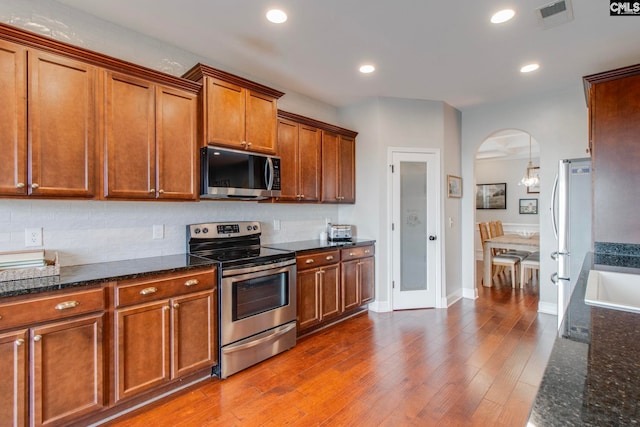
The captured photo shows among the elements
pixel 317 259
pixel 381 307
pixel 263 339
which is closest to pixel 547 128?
pixel 381 307

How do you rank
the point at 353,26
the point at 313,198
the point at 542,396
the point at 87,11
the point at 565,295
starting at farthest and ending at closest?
the point at 313,198, the point at 565,295, the point at 353,26, the point at 87,11, the point at 542,396

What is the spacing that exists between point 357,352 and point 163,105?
2.66 m

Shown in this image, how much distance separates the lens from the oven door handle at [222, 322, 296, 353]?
2.53 m

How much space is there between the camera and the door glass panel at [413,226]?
167 inches

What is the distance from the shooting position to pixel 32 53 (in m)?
1.92

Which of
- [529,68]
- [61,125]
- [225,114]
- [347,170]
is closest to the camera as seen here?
[61,125]

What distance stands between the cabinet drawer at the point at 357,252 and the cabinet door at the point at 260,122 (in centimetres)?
143

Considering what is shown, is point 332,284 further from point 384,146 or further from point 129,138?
point 129,138

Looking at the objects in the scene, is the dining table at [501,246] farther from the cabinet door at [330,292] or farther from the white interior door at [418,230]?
the cabinet door at [330,292]

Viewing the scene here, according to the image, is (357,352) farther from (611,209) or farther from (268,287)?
(611,209)

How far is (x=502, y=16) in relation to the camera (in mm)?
2375

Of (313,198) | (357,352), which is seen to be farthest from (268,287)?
(313,198)

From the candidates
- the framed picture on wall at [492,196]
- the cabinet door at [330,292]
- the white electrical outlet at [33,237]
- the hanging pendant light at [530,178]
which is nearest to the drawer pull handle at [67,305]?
the white electrical outlet at [33,237]

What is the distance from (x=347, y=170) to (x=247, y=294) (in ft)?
7.27
